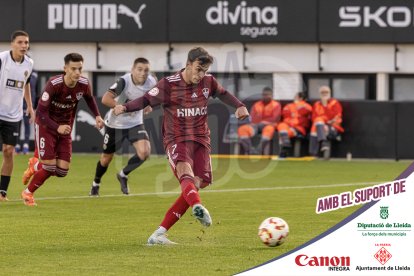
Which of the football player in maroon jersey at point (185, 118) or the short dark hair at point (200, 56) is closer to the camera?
the short dark hair at point (200, 56)

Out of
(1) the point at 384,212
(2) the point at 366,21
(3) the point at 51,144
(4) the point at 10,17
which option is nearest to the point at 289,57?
(2) the point at 366,21

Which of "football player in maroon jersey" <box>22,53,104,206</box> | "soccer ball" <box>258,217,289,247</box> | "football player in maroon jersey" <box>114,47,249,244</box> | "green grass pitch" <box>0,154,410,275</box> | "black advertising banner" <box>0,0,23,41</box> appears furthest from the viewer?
"black advertising banner" <box>0,0,23,41</box>

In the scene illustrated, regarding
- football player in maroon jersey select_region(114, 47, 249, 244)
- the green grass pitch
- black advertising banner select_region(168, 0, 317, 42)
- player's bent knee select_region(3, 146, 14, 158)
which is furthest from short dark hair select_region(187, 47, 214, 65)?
black advertising banner select_region(168, 0, 317, 42)

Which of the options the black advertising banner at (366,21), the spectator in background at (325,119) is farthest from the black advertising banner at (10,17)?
the spectator in background at (325,119)

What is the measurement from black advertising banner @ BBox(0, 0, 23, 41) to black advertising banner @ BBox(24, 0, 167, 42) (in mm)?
189

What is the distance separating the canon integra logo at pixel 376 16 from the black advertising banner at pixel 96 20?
4.81 m

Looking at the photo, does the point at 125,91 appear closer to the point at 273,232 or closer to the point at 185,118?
the point at 185,118

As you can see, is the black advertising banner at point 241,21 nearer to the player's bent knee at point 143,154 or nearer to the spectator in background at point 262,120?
the spectator in background at point 262,120

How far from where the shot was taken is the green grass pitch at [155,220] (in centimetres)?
1223

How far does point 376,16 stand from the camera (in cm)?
3359

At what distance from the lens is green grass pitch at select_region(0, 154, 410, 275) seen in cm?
1223

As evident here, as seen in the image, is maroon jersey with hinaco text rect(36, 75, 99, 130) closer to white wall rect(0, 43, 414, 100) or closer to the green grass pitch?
the green grass pitch

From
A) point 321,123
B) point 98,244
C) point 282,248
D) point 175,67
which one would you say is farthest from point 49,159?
point 175,67

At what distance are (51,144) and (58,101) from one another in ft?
2.34
